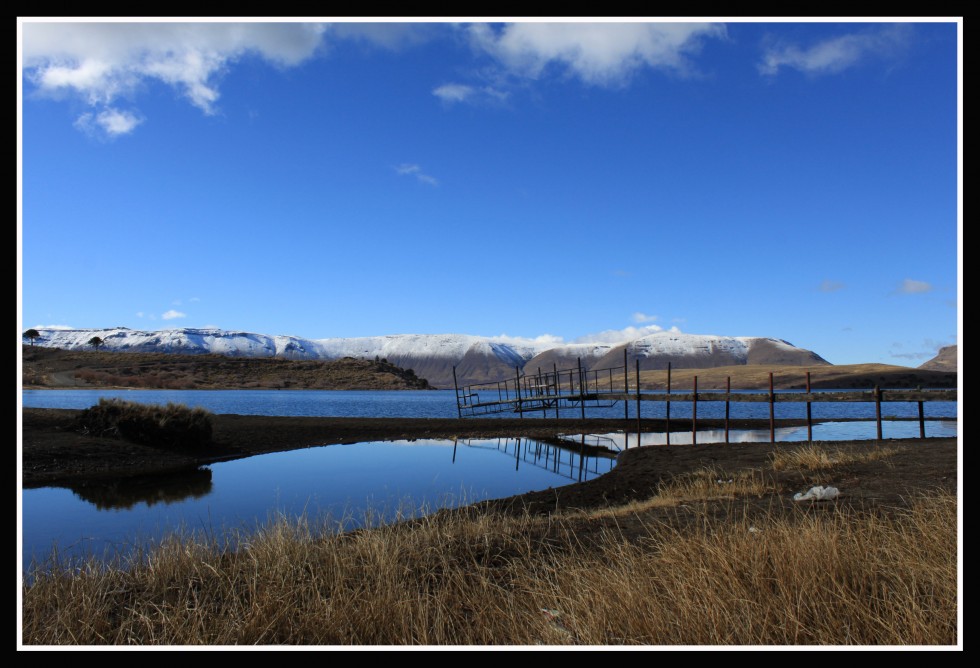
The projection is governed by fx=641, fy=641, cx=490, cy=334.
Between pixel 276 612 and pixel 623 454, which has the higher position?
pixel 276 612

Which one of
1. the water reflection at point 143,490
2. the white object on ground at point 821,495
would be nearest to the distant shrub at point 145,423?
the water reflection at point 143,490

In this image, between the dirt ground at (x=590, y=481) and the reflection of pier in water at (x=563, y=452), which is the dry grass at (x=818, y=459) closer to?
the dirt ground at (x=590, y=481)

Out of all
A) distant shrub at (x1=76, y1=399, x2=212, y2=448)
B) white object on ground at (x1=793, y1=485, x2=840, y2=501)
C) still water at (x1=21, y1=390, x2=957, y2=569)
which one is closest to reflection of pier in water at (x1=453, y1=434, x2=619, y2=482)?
still water at (x1=21, y1=390, x2=957, y2=569)

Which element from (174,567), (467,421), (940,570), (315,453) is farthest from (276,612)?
(467,421)

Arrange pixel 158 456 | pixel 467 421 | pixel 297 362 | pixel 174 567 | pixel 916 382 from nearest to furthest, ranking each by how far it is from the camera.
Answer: pixel 174 567 → pixel 158 456 → pixel 467 421 → pixel 916 382 → pixel 297 362

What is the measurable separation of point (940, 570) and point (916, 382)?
11492 cm

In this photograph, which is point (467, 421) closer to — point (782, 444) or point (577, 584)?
point (782, 444)

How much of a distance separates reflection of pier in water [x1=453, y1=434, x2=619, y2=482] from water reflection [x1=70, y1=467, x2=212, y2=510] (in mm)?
8272

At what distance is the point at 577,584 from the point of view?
4.75 m

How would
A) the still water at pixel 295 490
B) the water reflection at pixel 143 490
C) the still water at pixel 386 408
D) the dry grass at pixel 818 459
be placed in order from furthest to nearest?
the still water at pixel 386 408 < the water reflection at pixel 143 490 < the dry grass at pixel 818 459 < the still water at pixel 295 490

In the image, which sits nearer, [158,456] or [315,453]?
[158,456]

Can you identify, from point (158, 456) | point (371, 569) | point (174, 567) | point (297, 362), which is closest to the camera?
point (371, 569)

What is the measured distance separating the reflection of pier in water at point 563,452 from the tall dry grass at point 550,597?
40.9ft

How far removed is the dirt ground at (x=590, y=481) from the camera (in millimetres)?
9617
